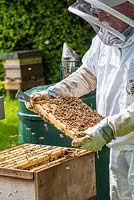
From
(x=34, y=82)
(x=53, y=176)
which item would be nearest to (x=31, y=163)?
(x=53, y=176)

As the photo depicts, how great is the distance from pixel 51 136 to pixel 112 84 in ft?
3.76

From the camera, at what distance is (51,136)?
195 inches

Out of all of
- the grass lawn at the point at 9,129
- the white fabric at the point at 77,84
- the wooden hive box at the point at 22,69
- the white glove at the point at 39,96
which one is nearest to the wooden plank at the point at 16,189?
the white glove at the point at 39,96

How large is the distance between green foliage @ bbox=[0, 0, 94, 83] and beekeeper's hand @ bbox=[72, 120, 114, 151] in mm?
6720

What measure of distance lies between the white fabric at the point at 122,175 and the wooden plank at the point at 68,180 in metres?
0.14

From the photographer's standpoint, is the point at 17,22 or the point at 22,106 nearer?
the point at 22,106

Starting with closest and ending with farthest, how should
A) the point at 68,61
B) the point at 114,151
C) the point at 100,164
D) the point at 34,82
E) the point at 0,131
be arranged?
the point at 114,151, the point at 100,164, the point at 68,61, the point at 0,131, the point at 34,82

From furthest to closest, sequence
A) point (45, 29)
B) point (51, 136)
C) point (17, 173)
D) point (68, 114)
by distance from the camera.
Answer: point (45, 29) < point (51, 136) < point (68, 114) < point (17, 173)

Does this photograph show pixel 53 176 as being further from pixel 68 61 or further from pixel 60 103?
pixel 68 61

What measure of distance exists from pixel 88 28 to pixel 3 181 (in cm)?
686

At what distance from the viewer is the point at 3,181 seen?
A: 12.6 ft

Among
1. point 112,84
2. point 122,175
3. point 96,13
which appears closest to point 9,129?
point 122,175

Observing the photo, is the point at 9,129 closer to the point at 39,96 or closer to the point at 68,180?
the point at 39,96

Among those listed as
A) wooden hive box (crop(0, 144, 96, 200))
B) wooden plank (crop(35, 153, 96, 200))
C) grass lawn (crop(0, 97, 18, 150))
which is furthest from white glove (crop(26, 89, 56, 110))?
grass lawn (crop(0, 97, 18, 150))
